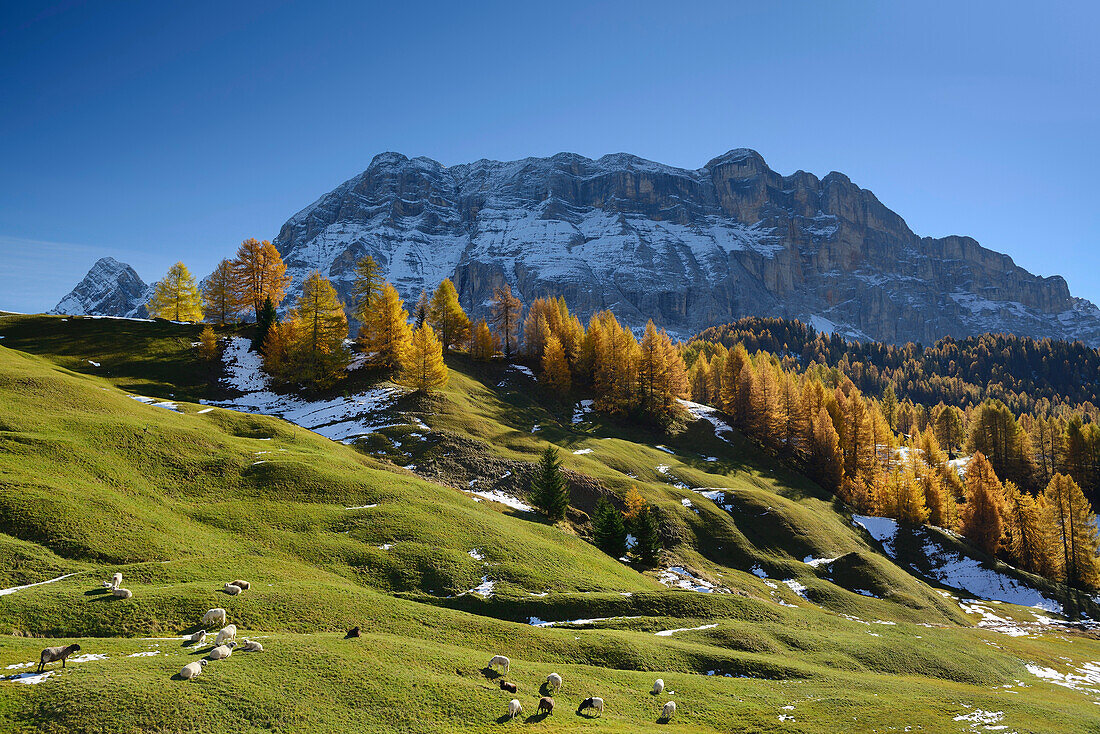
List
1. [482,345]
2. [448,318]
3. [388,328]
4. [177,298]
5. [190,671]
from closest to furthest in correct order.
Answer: [190,671]
[388,328]
[177,298]
[482,345]
[448,318]

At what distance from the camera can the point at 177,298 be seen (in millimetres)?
92062

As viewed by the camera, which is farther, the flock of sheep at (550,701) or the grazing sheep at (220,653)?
the flock of sheep at (550,701)

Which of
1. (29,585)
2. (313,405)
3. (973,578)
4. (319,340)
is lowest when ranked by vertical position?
(973,578)

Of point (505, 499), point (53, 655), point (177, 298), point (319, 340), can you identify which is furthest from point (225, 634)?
point (177, 298)

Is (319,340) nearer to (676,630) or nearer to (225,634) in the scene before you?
(225,634)

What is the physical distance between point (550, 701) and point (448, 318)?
8273cm

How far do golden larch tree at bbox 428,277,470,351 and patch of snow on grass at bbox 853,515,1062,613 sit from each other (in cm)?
7114

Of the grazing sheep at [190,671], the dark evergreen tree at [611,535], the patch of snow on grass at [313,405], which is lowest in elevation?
the dark evergreen tree at [611,535]

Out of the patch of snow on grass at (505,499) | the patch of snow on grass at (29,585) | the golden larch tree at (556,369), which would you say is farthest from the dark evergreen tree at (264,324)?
the patch of snow on grass at (29,585)

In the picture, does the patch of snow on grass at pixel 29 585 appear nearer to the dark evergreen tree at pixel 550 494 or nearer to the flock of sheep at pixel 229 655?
the flock of sheep at pixel 229 655

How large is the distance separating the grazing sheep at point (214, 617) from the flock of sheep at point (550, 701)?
34.8ft

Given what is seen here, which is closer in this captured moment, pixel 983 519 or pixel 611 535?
pixel 611 535

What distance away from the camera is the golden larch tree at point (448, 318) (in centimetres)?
9562

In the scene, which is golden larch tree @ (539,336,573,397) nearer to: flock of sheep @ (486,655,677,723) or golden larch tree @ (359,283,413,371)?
golden larch tree @ (359,283,413,371)
